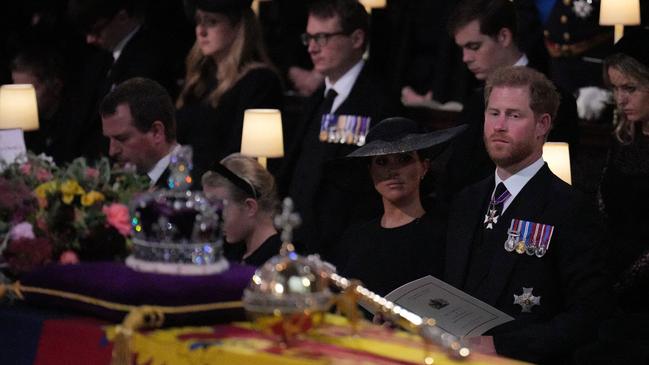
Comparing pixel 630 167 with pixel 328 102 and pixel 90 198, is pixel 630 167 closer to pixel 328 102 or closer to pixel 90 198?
pixel 328 102

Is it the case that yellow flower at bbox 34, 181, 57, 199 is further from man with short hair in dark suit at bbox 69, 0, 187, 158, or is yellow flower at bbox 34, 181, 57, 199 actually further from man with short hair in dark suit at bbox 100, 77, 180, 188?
man with short hair in dark suit at bbox 69, 0, 187, 158

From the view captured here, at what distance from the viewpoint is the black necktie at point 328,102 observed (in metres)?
6.24

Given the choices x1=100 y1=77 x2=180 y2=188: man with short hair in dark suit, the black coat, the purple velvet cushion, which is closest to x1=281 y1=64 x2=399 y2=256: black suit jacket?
the black coat

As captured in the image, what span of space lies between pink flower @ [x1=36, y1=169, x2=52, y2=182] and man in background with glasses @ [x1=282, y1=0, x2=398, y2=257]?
77.3 inches

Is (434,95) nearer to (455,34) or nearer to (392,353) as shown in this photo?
(455,34)

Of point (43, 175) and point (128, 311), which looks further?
point (43, 175)

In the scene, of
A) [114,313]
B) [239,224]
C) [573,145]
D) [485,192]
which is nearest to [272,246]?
[239,224]

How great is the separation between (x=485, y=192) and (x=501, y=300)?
409mm

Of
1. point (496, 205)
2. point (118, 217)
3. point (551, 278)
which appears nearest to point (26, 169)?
point (118, 217)

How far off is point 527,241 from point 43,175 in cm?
152

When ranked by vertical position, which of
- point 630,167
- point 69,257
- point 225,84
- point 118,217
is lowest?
point 69,257

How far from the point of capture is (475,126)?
5.57 metres

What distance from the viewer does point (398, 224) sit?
4.74 metres

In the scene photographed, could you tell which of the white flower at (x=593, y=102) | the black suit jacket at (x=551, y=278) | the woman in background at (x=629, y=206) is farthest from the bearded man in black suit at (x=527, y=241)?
the white flower at (x=593, y=102)
